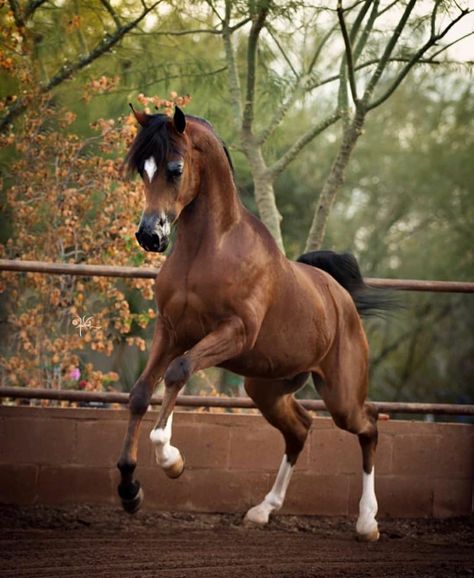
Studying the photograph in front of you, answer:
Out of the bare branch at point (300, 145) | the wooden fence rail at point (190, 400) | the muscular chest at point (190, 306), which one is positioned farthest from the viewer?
the bare branch at point (300, 145)

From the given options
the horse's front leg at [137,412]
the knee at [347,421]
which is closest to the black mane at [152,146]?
the horse's front leg at [137,412]

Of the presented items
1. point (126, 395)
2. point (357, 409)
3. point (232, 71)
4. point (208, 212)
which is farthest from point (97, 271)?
point (232, 71)

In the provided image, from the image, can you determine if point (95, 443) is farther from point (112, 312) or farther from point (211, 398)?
point (112, 312)

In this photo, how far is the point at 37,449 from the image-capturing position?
6.16 m

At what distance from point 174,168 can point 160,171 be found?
0.07 metres

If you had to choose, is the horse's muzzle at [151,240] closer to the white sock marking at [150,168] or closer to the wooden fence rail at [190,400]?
the white sock marking at [150,168]

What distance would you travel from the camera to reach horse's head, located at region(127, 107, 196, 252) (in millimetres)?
4387

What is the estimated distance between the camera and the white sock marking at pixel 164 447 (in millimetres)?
4504

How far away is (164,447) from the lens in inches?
179

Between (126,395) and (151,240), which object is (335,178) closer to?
(126,395)

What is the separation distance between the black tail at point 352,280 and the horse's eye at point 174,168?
1820mm

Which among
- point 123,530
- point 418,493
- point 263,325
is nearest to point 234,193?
point 263,325

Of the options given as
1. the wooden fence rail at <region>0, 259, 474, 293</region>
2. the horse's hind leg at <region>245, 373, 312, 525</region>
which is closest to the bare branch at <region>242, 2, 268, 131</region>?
the wooden fence rail at <region>0, 259, 474, 293</region>

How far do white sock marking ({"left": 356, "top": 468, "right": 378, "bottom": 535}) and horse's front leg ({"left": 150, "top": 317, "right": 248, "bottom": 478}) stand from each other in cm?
156
